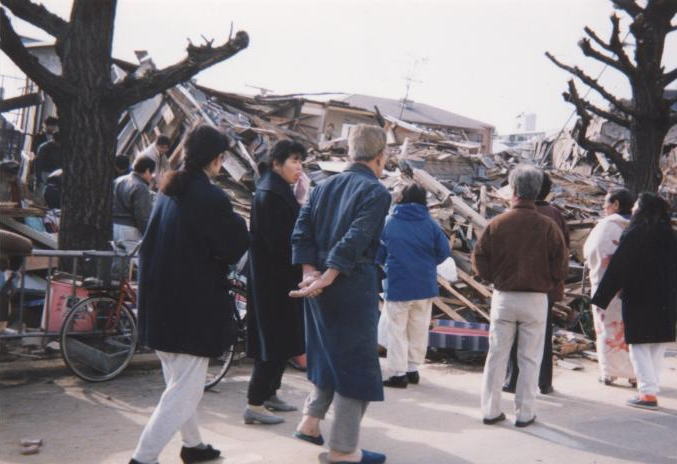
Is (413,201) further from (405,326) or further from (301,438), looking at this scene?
(301,438)

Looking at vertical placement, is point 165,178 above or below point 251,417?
above

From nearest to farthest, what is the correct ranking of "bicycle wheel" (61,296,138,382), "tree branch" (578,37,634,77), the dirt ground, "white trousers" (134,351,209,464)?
"white trousers" (134,351,209,464) < the dirt ground < "bicycle wheel" (61,296,138,382) < "tree branch" (578,37,634,77)

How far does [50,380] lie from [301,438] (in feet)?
8.83

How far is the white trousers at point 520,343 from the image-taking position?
5.21 meters

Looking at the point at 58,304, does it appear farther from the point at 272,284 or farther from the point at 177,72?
the point at 177,72

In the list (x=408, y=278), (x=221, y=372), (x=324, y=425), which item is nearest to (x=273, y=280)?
(x=324, y=425)

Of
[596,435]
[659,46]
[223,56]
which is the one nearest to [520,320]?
[596,435]

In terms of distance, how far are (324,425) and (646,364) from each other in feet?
10.6

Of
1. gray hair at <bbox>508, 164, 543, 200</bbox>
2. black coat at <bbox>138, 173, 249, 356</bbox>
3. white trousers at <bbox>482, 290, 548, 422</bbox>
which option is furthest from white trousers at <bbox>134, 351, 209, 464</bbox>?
gray hair at <bbox>508, 164, 543, 200</bbox>

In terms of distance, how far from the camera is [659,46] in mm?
10938

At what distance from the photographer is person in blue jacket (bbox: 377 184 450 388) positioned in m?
6.57

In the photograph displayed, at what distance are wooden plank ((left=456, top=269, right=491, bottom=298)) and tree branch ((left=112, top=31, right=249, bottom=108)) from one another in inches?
192

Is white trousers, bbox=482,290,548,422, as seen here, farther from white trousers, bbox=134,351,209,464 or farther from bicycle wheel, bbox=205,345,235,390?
white trousers, bbox=134,351,209,464

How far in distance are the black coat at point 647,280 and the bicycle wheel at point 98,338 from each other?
4580mm
